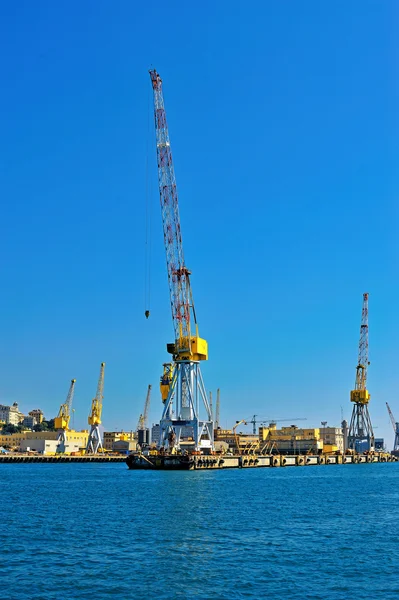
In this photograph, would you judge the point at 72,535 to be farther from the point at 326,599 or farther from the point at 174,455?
the point at 174,455

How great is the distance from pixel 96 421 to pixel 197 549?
16541cm

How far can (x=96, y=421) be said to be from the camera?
192125 millimetres

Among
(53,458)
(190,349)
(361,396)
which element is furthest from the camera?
(361,396)

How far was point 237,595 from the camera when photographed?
75.7 feet

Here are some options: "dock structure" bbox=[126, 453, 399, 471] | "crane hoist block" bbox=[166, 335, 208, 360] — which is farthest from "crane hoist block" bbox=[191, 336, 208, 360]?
"dock structure" bbox=[126, 453, 399, 471]

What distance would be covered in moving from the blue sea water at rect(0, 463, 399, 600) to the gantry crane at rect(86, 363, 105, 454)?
13824cm

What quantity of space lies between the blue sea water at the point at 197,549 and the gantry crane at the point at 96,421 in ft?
454

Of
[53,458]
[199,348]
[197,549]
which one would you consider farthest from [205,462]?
[53,458]

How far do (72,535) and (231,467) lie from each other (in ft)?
288

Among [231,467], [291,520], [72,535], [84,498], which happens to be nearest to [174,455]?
[231,467]

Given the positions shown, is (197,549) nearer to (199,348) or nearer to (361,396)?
(199,348)

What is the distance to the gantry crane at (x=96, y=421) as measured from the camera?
19188 centimetres

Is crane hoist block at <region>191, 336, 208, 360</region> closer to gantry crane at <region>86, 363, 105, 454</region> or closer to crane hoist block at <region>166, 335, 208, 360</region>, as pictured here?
crane hoist block at <region>166, 335, 208, 360</region>

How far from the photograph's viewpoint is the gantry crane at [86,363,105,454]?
19188cm
